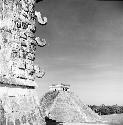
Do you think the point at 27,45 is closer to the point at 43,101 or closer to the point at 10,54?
the point at 10,54

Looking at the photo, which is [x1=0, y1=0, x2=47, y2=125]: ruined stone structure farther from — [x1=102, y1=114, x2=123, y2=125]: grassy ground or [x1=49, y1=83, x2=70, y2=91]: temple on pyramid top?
[x1=49, y1=83, x2=70, y2=91]: temple on pyramid top

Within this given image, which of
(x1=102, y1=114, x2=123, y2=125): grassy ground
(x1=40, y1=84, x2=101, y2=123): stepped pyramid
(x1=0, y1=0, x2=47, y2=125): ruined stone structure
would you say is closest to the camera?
(x1=0, y1=0, x2=47, y2=125): ruined stone structure

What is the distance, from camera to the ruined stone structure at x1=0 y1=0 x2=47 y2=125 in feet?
14.2

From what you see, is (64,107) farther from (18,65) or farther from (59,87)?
(18,65)

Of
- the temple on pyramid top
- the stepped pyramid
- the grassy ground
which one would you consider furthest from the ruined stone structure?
the temple on pyramid top

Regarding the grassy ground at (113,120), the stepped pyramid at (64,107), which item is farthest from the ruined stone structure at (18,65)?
the grassy ground at (113,120)

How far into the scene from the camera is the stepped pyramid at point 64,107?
27.5 m

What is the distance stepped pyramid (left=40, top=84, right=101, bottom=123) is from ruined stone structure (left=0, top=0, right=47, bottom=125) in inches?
846

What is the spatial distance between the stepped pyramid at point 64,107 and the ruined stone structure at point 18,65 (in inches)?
846

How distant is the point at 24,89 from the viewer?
4.74m

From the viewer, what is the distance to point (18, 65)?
4.55 m

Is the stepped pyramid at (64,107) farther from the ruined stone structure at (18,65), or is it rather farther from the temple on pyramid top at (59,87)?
the ruined stone structure at (18,65)

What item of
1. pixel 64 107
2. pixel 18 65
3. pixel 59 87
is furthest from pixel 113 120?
pixel 18 65

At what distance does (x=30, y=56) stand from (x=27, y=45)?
0.77ft
